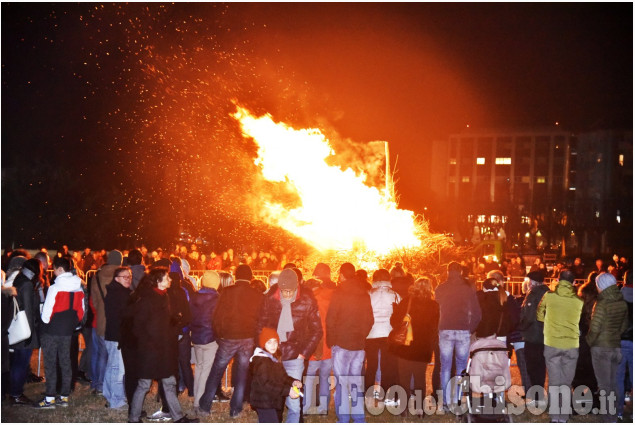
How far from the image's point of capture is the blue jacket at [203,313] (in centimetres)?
911

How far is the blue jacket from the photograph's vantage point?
9115 millimetres

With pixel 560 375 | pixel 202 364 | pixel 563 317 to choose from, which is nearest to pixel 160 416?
pixel 202 364

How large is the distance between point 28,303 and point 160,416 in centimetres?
239

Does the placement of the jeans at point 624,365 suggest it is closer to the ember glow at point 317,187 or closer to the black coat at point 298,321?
the black coat at point 298,321

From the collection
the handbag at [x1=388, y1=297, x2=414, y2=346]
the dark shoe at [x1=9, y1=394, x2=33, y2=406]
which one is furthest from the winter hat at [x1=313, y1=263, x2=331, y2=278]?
the dark shoe at [x1=9, y1=394, x2=33, y2=406]

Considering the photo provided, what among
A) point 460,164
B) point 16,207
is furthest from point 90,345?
point 460,164

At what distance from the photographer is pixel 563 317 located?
886 cm

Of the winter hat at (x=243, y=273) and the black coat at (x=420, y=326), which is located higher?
the winter hat at (x=243, y=273)

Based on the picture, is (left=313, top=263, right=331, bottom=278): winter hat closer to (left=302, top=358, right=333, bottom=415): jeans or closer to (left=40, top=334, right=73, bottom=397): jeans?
(left=302, top=358, right=333, bottom=415): jeans

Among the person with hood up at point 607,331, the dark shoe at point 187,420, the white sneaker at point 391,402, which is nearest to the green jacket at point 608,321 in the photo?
the person with hood up at point 607,331

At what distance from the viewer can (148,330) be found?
777cm

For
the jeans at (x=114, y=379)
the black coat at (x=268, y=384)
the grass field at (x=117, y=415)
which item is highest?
the black coat at (x=268, y=384)

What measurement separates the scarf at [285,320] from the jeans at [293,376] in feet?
1.05

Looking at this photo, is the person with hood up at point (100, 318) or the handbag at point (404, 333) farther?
the person with hood up at point (100, 318)
